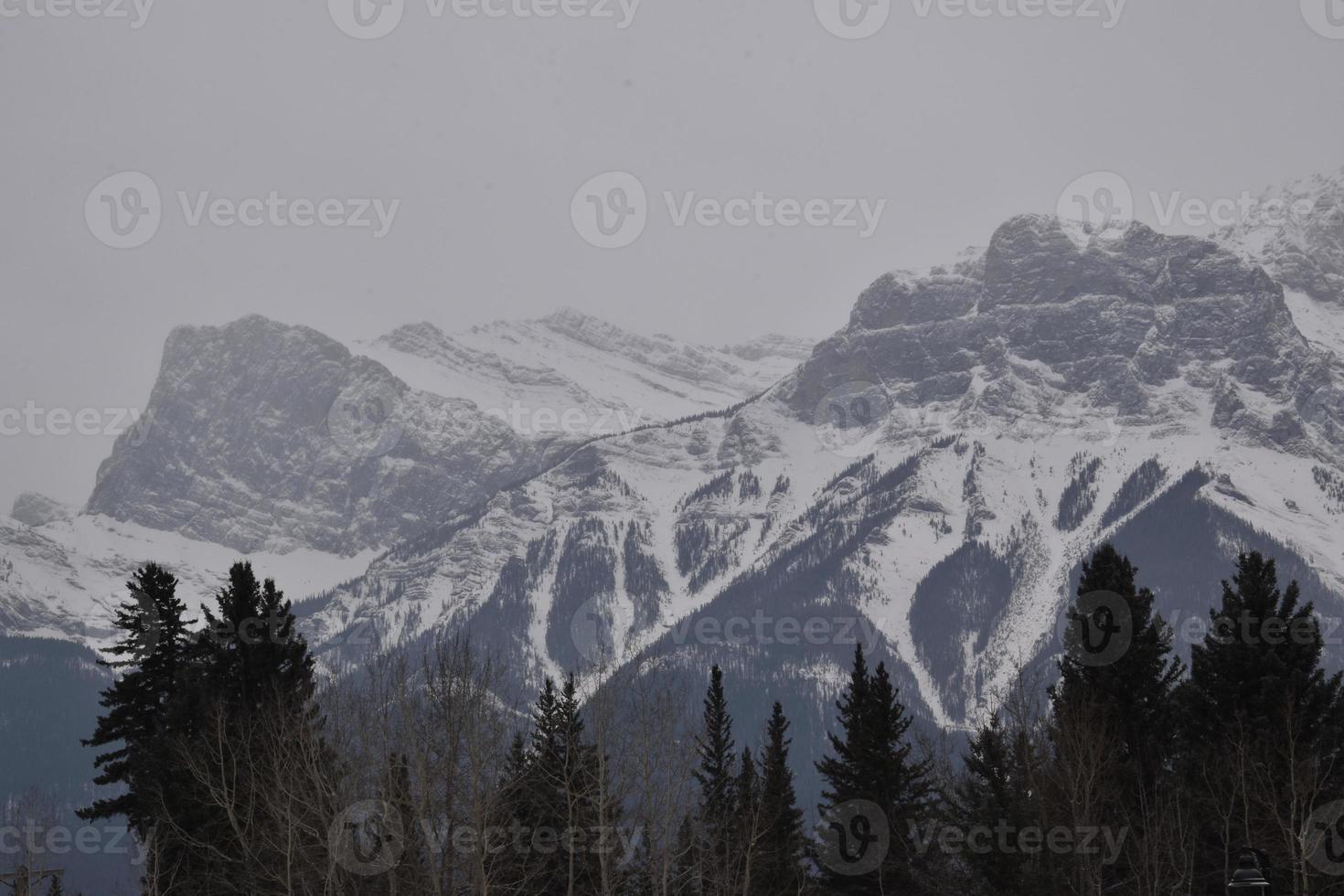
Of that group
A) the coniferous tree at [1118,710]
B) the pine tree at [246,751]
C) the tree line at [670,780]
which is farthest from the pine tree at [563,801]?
the coniferous tree at [1118,710]

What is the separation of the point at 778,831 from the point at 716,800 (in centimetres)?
407

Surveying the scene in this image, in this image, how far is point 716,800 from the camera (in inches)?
2852

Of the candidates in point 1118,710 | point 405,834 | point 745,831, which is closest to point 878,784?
point 745,831

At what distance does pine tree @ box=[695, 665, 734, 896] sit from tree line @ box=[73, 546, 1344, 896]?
0.53m

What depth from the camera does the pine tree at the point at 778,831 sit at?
64.1m

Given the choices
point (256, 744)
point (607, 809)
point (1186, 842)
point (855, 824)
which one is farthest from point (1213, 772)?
point (256, 744)

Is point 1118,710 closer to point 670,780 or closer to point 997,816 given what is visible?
point 997,816

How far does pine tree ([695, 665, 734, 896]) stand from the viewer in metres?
59.7

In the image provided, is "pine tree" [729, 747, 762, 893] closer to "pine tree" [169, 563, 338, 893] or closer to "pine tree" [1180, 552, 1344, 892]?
"pine tree" [169, 563, 338, 893]

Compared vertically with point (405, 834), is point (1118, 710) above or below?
above

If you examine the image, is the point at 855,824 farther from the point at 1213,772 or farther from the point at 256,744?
the point at 256,744

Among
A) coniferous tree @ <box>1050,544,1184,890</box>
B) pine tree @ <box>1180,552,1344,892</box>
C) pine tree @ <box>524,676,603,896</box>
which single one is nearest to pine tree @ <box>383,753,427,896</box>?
pine tree @ <box>524,676,603,896</box>

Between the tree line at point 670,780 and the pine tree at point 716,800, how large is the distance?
53cm

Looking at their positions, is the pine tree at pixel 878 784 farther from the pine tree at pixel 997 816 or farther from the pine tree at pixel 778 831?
the pine tree at pixel 997 816
